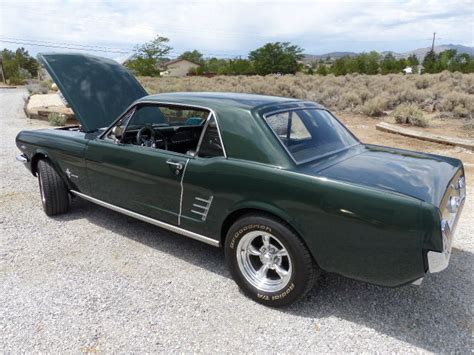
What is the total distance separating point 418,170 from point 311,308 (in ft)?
4.33

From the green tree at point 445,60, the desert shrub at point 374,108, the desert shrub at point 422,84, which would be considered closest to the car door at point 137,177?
the desert shrub at point 374,108

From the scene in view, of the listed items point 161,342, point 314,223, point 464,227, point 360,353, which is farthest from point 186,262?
point 464,227

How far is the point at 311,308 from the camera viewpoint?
9.59 feet

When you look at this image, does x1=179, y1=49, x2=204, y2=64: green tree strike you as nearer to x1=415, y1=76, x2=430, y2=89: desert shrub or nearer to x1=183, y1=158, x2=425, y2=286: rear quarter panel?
x1=415, y1=76, x2=430, y2=89: desert shrub

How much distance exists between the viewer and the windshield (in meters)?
3.04

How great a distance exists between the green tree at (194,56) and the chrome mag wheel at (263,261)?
97450 mm

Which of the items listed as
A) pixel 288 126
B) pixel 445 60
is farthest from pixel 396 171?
pixel 445 60

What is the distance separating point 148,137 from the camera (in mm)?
4090

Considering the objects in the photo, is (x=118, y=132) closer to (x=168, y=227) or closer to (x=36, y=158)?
(x=168, y=227)

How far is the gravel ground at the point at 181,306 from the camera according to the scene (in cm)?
256

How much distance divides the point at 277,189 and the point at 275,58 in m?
59.6

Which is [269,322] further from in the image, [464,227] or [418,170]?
[464,227]

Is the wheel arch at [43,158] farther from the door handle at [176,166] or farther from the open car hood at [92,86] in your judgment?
the door handle at [176,166]

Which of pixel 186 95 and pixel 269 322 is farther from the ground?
pixel 186 95
